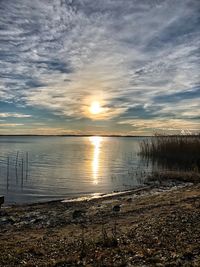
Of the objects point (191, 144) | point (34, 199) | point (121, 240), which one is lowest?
point (34, 199)

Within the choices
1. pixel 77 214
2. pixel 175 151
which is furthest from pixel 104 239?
pixel 175 151

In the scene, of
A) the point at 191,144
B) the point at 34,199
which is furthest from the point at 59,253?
the point at 191,144

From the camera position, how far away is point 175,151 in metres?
40.8

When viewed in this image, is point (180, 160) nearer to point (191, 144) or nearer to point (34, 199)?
point (191, 144)

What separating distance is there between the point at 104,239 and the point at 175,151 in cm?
3400

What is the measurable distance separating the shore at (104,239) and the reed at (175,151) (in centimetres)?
2354

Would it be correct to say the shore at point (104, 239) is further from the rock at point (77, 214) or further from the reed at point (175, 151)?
the reed at point (175, 151)

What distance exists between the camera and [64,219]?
45.1 feet

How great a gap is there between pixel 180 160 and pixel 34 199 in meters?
23.0

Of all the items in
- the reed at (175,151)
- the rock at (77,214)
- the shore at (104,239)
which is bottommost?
the rock at (77,214)

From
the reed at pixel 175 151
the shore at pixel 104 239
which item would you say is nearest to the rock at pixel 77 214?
the shore at pixel 104 239

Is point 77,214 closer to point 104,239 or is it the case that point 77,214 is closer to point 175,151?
point 104,239

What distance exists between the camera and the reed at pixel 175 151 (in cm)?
3716

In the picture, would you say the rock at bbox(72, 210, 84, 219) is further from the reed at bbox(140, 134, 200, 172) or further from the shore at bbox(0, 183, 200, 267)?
the reed at bbox(140, 134, 200, 172)
